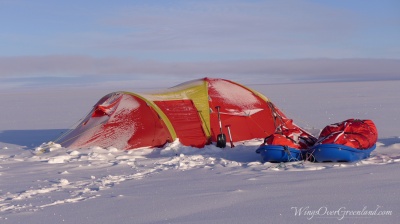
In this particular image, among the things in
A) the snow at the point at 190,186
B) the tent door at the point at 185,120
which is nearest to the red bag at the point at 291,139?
the snow at the point at 190,186

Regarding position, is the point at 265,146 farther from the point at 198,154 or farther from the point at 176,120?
the point at 176,120

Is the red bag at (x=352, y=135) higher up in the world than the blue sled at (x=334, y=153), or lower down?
higher up

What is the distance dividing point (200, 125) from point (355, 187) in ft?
16.6

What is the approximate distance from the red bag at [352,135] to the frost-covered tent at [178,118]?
4.74 ft

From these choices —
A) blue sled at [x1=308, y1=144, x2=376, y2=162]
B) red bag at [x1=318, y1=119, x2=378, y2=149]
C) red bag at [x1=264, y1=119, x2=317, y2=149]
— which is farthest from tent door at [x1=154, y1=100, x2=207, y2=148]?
blue sled at [x1=308, y1=144, x2=376, y2=162]

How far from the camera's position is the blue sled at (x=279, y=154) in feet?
28.0

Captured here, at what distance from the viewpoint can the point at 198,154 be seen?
9.98m

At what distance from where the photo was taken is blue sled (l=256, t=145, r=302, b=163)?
855 cm

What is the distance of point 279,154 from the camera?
8.55 metres

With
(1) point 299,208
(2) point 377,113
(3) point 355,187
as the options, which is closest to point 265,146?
(3) point 355,187

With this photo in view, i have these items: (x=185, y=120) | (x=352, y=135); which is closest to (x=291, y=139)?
(x=352, y=135)

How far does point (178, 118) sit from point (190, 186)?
12.8 ft

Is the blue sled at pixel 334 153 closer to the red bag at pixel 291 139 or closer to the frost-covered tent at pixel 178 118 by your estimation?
the red bag at pixel 291 139

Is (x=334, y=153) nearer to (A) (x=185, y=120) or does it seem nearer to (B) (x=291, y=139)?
(B) (x=291, y=139)
